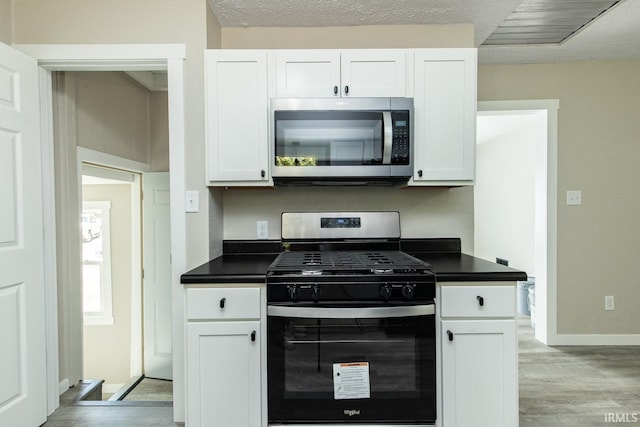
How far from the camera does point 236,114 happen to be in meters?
2.09

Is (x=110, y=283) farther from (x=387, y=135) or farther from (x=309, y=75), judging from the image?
(x=387, y=135)

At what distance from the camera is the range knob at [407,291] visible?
5.44ft

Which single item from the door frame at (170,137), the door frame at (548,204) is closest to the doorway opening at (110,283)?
the door frame at (170,137)

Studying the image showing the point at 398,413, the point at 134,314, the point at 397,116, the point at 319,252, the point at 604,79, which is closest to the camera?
the point at 398,413

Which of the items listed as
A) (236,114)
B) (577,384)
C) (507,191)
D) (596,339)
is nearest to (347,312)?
(236,114)

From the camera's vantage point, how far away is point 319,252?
2297mm

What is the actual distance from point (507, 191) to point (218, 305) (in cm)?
471

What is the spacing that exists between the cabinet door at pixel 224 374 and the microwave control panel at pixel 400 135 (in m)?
1.18

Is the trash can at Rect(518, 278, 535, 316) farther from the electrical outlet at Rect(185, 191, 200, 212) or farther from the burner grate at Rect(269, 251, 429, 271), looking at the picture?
the electrical outlet at Rect(185, 191, 200, 212)

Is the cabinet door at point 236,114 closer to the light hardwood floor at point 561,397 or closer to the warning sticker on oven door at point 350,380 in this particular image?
the warning sticker on oven door at point 350,380

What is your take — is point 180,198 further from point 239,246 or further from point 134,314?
point 134,314

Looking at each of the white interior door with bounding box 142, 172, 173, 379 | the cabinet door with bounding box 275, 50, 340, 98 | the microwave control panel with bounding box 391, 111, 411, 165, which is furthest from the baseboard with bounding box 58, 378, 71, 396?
the microwave control panel with bounding box 391, 111, 411, 165

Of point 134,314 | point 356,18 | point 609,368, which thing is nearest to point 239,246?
point 356,18

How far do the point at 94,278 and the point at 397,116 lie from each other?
139 inches
